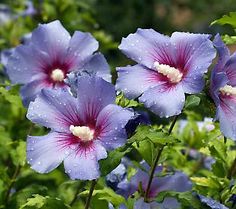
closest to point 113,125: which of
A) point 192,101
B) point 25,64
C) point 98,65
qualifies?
point 192,101

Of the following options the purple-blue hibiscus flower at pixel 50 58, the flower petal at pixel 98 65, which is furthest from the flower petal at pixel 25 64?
the flower petal at pixel 98 65

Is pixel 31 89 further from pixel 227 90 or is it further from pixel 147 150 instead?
pixel 227 90

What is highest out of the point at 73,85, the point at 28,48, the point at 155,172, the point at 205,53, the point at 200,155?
the point at 205,53

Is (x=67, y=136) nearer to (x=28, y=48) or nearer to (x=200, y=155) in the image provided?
(x=28, y=48)

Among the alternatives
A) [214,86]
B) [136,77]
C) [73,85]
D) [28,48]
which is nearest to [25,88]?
[28,48]

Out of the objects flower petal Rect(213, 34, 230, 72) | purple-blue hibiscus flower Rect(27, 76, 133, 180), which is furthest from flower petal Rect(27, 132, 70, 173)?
flower petal Rect(213, 34, 230, 72)
